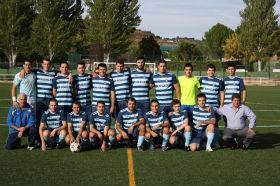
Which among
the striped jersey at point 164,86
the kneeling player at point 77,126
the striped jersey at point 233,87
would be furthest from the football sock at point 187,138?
the kneeling player at point 77,126

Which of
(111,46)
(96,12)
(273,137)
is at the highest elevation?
(96,12)

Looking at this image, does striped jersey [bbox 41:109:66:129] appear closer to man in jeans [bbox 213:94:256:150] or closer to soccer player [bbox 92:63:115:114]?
soccer player [bbox 92:63:115:114]

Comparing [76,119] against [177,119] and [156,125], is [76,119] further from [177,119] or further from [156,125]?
[177,119]

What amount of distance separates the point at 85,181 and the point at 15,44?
4006cm

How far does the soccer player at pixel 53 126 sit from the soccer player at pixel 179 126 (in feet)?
7.23

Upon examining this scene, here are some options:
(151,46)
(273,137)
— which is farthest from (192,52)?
(273,137)

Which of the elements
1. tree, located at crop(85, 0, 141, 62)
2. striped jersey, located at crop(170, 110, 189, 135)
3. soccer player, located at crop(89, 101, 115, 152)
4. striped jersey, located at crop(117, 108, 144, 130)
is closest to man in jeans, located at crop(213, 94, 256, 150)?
striped jersey, located at crop(170, 110, 189, 135)

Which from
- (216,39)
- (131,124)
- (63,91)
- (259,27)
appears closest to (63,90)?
(63,91)

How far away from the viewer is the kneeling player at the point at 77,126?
6.71m

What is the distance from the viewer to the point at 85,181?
4.83 metres

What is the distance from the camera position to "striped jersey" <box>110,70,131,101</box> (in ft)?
23.9

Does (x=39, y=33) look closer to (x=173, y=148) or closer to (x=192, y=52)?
(x=173, y=148)

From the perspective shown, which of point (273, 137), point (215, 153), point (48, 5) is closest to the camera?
point (215, 153)

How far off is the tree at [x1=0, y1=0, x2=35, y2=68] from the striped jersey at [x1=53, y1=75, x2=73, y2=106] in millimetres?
36769
